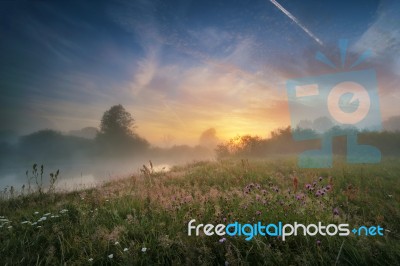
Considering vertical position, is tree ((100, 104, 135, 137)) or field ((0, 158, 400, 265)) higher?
tree ((100, 104, 135, 137))

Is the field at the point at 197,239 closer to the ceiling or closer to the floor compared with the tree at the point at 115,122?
closer to the floor

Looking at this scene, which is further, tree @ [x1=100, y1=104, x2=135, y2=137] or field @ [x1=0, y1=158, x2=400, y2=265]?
tree @ [x1=100, y1=104, x2=135, y2=137]

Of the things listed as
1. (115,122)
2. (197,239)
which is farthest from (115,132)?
(197,239)

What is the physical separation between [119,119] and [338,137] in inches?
1832

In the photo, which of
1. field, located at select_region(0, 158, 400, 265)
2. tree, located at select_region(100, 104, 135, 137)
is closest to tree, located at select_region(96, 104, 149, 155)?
tree, located at select_region(100, 104, 135, 137)

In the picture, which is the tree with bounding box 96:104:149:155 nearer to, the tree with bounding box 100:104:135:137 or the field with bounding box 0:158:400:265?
the tree with bounding box 100:104:135:137

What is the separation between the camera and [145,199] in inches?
255

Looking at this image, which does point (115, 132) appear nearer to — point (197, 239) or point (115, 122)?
point (115, 122)

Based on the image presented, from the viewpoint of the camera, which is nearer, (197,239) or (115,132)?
(197,239)

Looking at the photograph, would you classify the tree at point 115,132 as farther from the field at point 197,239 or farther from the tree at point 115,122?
the field at point 197,239

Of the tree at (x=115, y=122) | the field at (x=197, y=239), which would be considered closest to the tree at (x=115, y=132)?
the tree at (x=115, y=122)

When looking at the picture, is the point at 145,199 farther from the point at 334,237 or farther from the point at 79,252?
the point at 334,237

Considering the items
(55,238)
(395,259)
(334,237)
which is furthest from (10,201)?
(395,259)

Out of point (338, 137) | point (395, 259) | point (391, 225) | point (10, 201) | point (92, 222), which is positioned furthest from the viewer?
point (338, 137)
